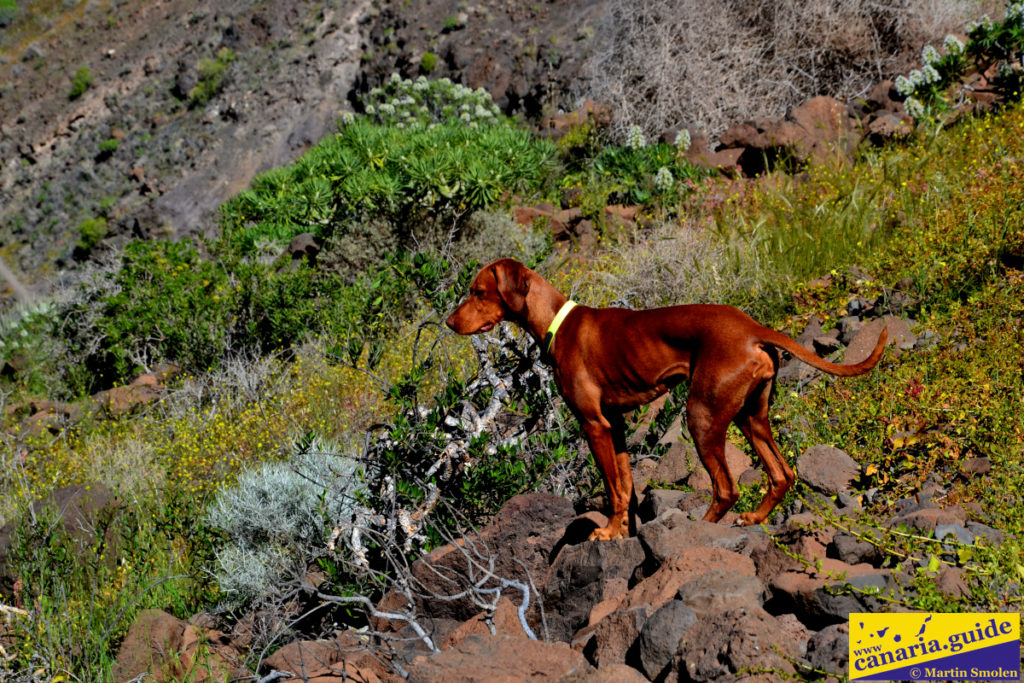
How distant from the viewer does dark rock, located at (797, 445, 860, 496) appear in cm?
434

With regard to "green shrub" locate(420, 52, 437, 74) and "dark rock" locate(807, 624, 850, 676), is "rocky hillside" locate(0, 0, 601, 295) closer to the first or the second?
"green shrub" locate(420, 52, 437, 74)

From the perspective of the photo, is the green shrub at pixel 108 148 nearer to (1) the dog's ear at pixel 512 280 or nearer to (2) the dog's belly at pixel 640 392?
(1) the dog's ear at pixel 512 280

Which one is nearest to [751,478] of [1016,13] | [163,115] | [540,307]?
[540,307]

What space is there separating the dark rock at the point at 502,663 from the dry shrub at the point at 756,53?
1019cm

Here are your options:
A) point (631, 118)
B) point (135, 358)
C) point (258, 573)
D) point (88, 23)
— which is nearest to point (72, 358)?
point (135, 358)

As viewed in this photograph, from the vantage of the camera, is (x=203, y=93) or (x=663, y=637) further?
(x=203, y=93)

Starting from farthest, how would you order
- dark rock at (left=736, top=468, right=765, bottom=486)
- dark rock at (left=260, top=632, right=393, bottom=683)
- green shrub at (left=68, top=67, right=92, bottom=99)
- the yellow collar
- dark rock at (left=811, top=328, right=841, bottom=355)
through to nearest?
green shrub at (left=68, top=67, right=92, bottom=99) → dark rock at (left=811, top=328, right=841, bottom=355) → dark rock at (left=736, top=468, right=765, bottom=486) → the yellow collar → dark rock at (left=260, top=632, right=393, bottom=683)

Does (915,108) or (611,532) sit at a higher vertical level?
(611,532)

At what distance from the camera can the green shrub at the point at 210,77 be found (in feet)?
80.4

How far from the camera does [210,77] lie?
982 inches

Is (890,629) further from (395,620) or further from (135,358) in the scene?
(135,358)

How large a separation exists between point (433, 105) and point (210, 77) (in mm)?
11774

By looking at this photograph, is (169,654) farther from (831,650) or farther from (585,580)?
(831,650)

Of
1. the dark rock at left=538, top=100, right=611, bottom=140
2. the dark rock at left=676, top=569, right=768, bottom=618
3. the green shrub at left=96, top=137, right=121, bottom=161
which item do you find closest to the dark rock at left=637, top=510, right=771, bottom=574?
the dark rock at left=676, top=569, right=768, bottom=618
